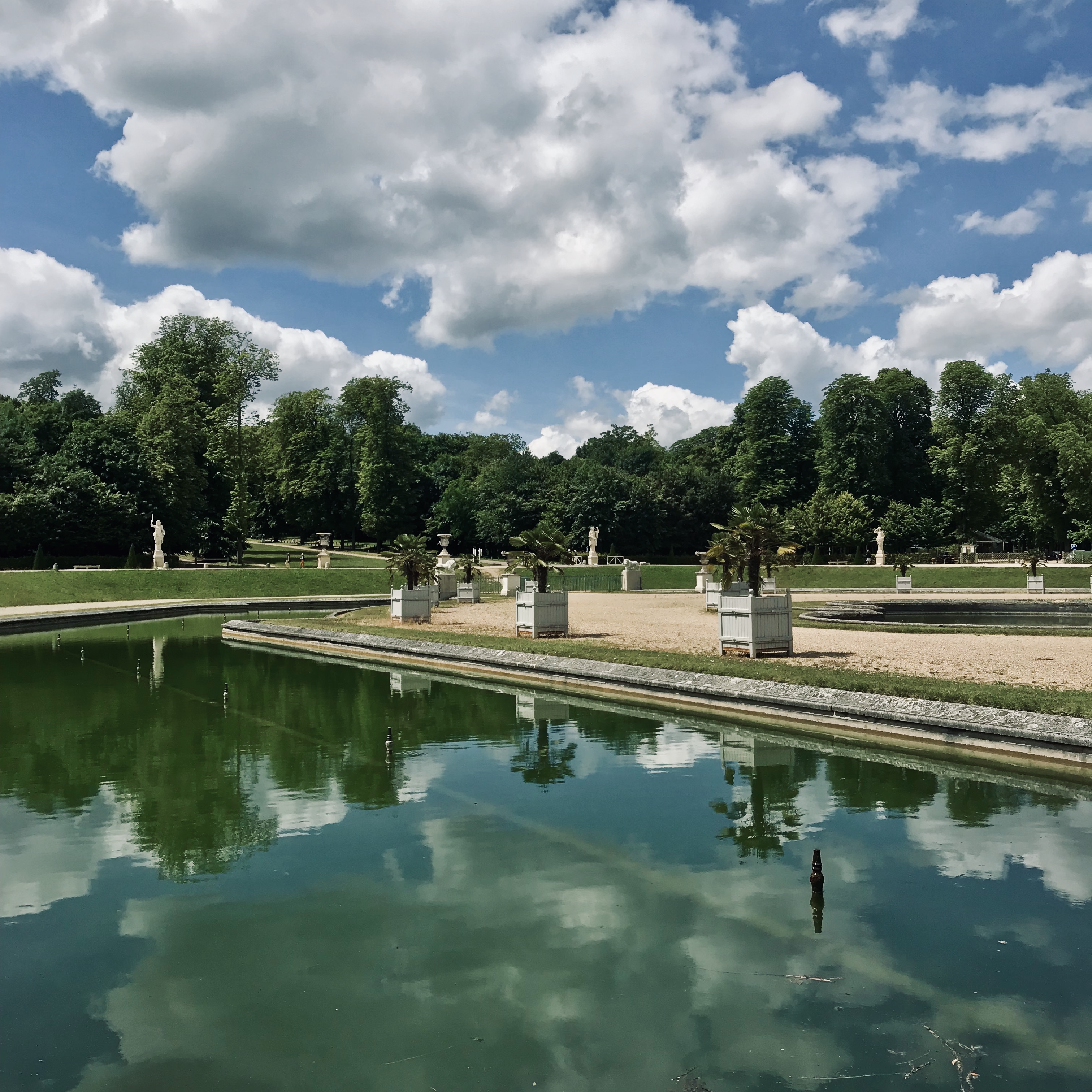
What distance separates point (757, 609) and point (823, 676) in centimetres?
459

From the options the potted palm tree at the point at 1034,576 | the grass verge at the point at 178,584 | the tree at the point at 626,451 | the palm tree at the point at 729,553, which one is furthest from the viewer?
the tree at the point at 626,451

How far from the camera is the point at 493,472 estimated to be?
89312 millimetres

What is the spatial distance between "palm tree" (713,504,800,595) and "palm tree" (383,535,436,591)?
1356 centimetres

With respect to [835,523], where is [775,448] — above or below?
above

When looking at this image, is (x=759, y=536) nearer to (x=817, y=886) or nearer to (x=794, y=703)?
(x=794, y=703)

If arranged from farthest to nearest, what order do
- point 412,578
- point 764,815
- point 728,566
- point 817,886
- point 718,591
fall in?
point 718,591 < point 412,578 < point 728,566 < point 764,815 < point 817,886

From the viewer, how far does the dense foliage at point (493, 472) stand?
6219cm

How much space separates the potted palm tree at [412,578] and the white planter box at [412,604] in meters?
0.01

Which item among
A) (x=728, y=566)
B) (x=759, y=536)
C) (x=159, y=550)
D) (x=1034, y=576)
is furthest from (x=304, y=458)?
(x=759, y=536)

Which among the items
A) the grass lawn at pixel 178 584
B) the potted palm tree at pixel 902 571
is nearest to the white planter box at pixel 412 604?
the grass lawn at pixel 178 584

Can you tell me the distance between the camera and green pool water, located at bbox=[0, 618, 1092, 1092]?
5590 mm

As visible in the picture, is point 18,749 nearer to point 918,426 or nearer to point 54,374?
point 918,426

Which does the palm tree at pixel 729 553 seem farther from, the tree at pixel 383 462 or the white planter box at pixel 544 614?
the tree at pixel 383 462

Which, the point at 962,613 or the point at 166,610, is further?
the point at 166,610
